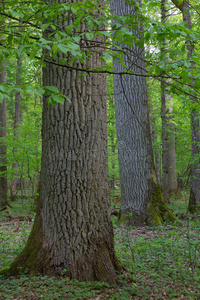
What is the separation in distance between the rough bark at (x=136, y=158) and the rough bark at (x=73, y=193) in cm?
354

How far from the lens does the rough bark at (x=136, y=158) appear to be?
7121 mm

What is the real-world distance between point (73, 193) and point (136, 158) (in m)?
4.11

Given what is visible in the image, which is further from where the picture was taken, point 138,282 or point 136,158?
point 136,158

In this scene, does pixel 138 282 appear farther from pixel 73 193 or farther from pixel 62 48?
pixel 62 48

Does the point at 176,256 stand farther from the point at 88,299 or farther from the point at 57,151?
the point at 57,151

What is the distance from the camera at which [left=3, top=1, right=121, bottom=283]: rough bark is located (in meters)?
3.42

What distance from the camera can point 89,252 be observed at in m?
3.43

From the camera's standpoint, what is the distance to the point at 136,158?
7328mm

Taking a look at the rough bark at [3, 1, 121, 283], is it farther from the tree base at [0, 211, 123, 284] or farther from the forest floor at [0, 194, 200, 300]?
the forest floor at [0, 194, 200, 300]

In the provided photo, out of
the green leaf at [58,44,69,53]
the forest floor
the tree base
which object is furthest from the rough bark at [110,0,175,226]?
the green leaf at [58,44,69,53]

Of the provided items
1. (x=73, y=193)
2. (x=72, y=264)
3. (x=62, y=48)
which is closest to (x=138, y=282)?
(x=72, y=264)

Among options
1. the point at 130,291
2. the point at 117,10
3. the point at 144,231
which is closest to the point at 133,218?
the point at 144,231

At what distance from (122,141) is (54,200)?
14.3ft

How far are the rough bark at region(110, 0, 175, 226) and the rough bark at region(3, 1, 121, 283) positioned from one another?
3.54 metres
